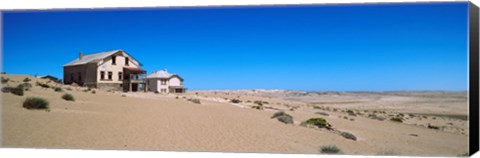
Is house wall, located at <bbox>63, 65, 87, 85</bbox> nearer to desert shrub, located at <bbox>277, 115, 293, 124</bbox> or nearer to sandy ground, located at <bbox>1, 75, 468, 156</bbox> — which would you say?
sandy ground, located at <bbox>1, 75, 468, 156</bbox>

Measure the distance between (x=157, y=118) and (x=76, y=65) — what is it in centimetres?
501

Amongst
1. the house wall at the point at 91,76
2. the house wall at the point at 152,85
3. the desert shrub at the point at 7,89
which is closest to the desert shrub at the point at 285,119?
the house wall at the point at 91,76

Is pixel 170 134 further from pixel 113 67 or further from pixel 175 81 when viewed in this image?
pixel 113 67

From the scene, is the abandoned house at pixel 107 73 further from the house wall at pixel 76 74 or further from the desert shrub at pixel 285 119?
the desert shrub at pixel 285 119

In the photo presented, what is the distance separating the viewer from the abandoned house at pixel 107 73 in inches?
545

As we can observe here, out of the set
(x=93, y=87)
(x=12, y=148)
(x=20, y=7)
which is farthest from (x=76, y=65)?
(x=12, y=148)

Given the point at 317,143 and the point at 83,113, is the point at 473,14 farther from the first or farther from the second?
the point at 83,113

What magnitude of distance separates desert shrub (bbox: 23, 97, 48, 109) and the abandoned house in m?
3.56

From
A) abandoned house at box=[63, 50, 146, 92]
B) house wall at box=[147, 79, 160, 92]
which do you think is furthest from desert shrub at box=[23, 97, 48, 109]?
house wall at box=[147, 79, 160, 92]

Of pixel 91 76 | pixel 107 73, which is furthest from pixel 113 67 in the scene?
pixel 91 76

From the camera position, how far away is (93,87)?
16.0 metres

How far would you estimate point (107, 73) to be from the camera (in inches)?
632

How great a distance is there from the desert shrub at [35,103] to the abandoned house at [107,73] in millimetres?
3561

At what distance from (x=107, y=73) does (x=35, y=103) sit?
6.50m
